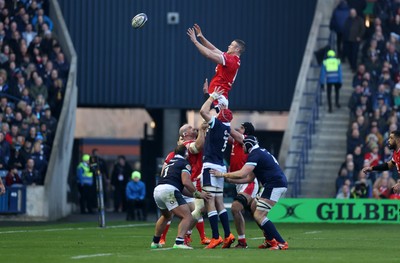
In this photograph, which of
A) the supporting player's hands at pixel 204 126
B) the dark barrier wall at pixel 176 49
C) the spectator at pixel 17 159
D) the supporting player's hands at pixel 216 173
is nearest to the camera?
the supporting player's hands at pixel 216 173

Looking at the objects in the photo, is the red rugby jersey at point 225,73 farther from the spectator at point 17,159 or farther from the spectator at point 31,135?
the spectator at point 31,135

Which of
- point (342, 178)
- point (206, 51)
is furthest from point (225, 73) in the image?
point (342, 178)

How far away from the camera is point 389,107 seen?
4022cm

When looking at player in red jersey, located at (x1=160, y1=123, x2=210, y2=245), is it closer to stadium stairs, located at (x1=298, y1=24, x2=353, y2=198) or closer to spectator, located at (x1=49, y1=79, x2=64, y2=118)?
stadium stairs, located at (x1=298, y1=24, x2=353, y2=198)

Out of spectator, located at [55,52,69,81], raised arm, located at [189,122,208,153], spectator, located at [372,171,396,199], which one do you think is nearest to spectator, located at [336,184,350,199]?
spectator, located at [372,171,396,199]

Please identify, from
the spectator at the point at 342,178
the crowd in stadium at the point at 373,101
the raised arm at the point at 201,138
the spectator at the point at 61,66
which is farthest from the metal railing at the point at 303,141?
the raised arm at the point at 201,138

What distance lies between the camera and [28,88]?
39594 mm

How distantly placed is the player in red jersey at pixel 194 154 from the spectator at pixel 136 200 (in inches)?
547

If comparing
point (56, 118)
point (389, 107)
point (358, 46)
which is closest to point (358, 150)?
point (389, 107)

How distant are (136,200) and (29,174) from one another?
335 cm

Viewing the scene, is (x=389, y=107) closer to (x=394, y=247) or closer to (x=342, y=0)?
(x=342, y=0)

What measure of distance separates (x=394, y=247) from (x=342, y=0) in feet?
67.8

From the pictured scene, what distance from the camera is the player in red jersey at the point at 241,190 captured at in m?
22.6

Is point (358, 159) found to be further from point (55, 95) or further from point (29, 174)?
point (29, 174)
